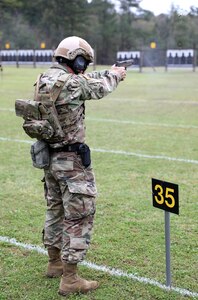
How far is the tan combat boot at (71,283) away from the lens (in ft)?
10.5

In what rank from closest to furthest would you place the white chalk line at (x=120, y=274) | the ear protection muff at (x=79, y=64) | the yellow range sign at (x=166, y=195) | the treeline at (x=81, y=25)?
1. the yellow range sign at (x=166, y=195)
2. the ear protection muff at (x=79, y=64)
3. the white chalk line at (x=120, y=274)
4. the treeline at (x=81, y=25)

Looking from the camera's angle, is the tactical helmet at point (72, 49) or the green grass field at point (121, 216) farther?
the green grass field at point (121, 216)

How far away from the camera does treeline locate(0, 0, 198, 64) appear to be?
3991 cm

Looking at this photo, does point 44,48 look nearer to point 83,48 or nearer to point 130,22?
point 130,22

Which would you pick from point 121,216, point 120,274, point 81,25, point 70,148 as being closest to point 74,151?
point 70,148

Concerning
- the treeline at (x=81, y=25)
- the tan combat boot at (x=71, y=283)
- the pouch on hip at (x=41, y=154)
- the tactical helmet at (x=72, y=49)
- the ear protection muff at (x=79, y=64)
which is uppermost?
the treeline at (x=81, y=25)

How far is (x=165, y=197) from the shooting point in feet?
10.2

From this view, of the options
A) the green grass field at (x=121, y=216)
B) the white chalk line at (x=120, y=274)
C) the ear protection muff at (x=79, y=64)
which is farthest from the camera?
the green grass field at (x=121, y=216)

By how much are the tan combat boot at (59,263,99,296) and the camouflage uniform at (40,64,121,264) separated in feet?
0.33

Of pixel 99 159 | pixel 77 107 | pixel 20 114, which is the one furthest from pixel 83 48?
pixel 99 159

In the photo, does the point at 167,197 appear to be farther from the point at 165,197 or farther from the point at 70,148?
the point at 70,148

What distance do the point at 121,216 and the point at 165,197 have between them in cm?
176

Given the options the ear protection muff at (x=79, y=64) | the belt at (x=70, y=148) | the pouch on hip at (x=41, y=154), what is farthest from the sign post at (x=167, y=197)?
the ear protection muff at (x=79, y=64)

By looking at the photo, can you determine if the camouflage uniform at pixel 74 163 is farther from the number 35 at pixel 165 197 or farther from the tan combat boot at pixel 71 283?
the number 35 at pixel 165 197
